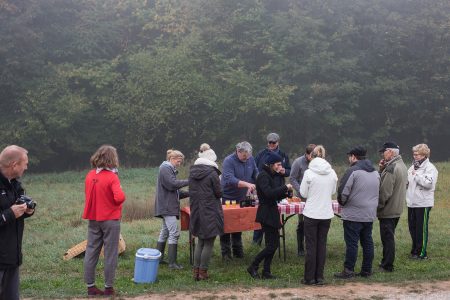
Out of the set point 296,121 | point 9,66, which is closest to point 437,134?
point 296,121

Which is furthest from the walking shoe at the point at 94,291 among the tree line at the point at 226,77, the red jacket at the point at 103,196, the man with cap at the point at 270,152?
the tree line at the point at 226,77

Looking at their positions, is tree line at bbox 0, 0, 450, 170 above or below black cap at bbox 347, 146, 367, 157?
above

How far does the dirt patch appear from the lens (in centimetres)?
677

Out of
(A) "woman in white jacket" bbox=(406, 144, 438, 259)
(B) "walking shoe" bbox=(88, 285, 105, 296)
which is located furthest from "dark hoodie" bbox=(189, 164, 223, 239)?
(A) "woman in white jacket" bbox=(406, 144, 438, 259)

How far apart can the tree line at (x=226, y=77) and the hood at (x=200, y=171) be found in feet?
85.0

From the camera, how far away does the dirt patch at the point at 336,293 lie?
677cm

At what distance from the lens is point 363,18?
38031 millimetres

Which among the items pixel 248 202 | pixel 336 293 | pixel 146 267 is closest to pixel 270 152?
pixel 248 202

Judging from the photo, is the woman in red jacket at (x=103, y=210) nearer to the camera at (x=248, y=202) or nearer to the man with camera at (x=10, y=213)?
the man with camera at (x=10, y=213)

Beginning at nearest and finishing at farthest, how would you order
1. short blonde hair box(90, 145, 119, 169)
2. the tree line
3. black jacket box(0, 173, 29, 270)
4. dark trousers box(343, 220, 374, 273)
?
black jacket box(0, 173, 29, 270) → short blonde hair box(90, 145, 119, 169) → dark trousers box(343, 220, 374, 273) → the tree line

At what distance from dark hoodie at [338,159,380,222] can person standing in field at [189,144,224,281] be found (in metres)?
1.64

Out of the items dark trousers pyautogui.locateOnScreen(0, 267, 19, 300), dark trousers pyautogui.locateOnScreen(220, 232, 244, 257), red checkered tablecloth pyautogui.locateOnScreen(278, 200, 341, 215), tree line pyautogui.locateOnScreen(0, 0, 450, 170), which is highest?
tree line pyautogui.locateOnScreen(0, 0, 450, 170)

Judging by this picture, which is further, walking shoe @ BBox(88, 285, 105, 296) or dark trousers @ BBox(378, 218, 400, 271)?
dark trousers @ BBox(378, 218, 400, 271)

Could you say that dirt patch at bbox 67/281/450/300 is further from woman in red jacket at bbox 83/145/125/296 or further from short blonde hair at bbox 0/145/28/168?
short blonde hair at bbox 0/145/28/168
